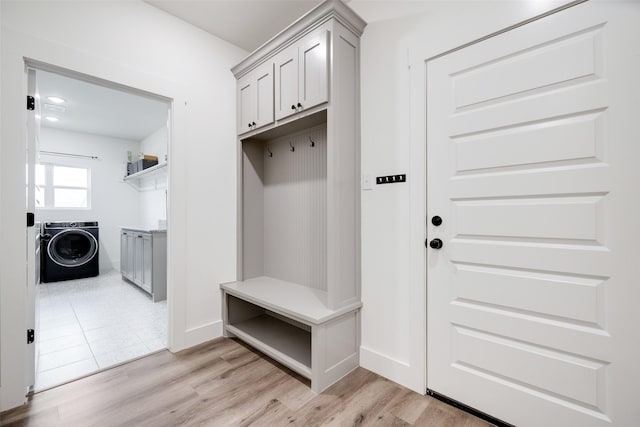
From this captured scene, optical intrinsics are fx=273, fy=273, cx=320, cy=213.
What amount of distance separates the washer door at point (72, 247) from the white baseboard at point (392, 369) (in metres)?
5.17

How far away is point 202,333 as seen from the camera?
7.84 feet

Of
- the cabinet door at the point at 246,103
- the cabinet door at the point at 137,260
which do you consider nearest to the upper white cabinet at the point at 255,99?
the cabinet door at the point at 246,103

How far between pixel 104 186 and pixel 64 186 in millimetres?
605

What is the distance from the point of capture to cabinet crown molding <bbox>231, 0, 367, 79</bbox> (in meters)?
1.78

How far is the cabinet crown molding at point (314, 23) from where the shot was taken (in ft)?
5.82

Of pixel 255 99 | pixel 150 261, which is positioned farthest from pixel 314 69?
pixel 150 261

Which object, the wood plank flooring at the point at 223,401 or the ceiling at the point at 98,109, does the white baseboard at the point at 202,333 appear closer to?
the wood plank flooring at the point at 223,401

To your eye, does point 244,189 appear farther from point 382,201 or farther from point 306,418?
point 306,418

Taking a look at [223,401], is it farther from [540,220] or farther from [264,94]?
[264,94]

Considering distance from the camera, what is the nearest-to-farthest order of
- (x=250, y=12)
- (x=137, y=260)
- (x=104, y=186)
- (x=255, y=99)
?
(x=250, y=12), (x=255, y=99), (x=137, y=260), (x=104, y=186)

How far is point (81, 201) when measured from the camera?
537cm

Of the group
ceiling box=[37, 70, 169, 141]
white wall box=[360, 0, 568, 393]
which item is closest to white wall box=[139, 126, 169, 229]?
ceiling box=[37, 70, 169, 141]

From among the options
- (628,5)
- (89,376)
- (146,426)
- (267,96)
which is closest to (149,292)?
(89,376)

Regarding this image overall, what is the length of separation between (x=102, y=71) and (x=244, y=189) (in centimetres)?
132
